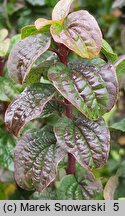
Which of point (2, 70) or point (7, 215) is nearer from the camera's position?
point (7, 215)

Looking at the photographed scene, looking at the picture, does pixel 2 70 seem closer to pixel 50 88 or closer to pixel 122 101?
pixel 50 88

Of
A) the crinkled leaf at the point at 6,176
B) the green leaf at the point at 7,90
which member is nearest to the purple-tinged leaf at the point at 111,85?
the green leaf at the point at 7,90

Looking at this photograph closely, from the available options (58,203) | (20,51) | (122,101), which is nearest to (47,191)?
(58,203)

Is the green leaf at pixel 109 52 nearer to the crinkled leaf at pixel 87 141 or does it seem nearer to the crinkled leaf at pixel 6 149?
the crinkled leaf at pixel 87 141

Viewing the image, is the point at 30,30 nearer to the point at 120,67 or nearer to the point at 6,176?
the point at 120,67

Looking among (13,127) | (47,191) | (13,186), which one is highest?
(13,127)

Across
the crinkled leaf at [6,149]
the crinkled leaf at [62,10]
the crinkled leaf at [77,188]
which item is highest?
the crinkled leaf at [62,10]

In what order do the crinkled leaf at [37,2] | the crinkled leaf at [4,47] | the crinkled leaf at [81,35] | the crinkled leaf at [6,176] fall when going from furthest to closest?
the crinkled leaf at [37,2] < the crinkled leaf at [6,176] < the crinkled leaf at [4,47] < the crinkled leaf at [81,35]
